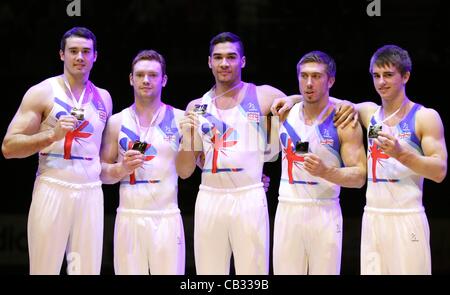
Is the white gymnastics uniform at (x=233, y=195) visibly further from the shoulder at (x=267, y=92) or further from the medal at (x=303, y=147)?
the medal at (x=303, y=147)

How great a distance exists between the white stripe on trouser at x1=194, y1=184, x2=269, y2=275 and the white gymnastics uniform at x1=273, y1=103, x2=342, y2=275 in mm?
150

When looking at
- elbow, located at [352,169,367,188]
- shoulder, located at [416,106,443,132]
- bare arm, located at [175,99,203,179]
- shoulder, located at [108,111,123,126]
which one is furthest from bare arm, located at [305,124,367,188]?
shoulder, located at [108,111,123,126]

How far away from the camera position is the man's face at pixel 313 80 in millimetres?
5582

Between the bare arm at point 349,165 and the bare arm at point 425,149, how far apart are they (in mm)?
416

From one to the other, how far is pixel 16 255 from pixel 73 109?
2.92 m

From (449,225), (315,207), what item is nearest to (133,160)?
(315,207)

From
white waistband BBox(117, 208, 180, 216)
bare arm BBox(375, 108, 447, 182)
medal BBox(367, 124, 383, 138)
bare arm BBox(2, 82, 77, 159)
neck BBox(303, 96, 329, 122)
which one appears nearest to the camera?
bare arm BBox(375, 108, 447, 182)

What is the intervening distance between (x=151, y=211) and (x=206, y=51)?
2713 millimetres

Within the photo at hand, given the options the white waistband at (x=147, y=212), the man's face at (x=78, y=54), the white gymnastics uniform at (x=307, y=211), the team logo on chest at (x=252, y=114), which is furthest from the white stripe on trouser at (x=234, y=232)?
the man's face at (x=78, y=54)

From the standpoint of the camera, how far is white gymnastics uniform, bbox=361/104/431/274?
17.2 ft

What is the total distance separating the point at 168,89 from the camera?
7.71 m

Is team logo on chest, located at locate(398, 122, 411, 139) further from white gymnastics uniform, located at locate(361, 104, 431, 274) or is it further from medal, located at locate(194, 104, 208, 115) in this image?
medal, located at locate(194, 104, 208, 115)

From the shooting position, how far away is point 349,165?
5.55m
